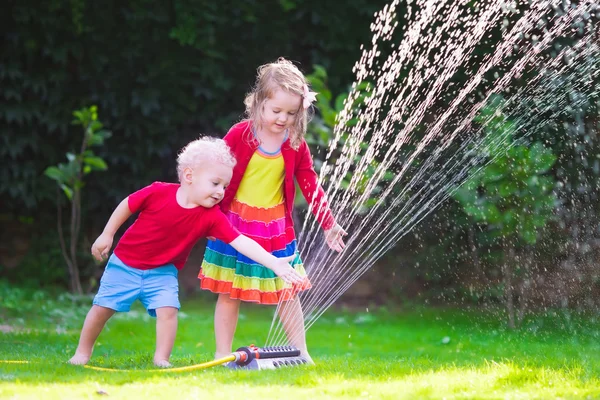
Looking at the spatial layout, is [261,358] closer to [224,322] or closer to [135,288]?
[224,322]

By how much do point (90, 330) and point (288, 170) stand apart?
45.1 inches

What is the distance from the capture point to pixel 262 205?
3883 millimetres

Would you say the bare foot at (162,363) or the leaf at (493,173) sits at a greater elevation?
the leaf at (493,173)

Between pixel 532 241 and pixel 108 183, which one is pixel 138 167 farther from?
pixel 532 241

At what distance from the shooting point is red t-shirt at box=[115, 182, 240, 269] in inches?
144

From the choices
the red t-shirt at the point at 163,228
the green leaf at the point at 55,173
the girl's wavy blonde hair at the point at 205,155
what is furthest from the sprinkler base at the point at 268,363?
the green leaf at the point at 55,173

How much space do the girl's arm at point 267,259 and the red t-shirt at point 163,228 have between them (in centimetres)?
6

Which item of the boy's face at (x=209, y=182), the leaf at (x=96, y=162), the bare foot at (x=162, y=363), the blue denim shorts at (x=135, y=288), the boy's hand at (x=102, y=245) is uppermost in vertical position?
the boy's face at (x=209, y=182)

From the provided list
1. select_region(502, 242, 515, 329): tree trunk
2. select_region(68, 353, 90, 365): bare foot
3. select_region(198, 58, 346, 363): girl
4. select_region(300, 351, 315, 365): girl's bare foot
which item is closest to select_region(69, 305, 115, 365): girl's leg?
select_region(68, 353, 90, 365): bare foot

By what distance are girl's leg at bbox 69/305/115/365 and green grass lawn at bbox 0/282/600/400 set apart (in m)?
0.07

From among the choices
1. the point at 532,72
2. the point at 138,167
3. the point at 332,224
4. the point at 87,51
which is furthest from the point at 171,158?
the point at 332,224

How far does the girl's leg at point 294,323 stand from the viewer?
12.8 feet

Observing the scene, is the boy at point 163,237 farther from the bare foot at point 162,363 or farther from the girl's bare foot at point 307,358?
the girl's bare foot at point 307,358

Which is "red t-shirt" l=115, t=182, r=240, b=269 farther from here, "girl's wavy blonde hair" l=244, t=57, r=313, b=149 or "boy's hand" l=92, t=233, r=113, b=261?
"girl's wavy blonde hair" l=244, t=57, r=313, b=149
